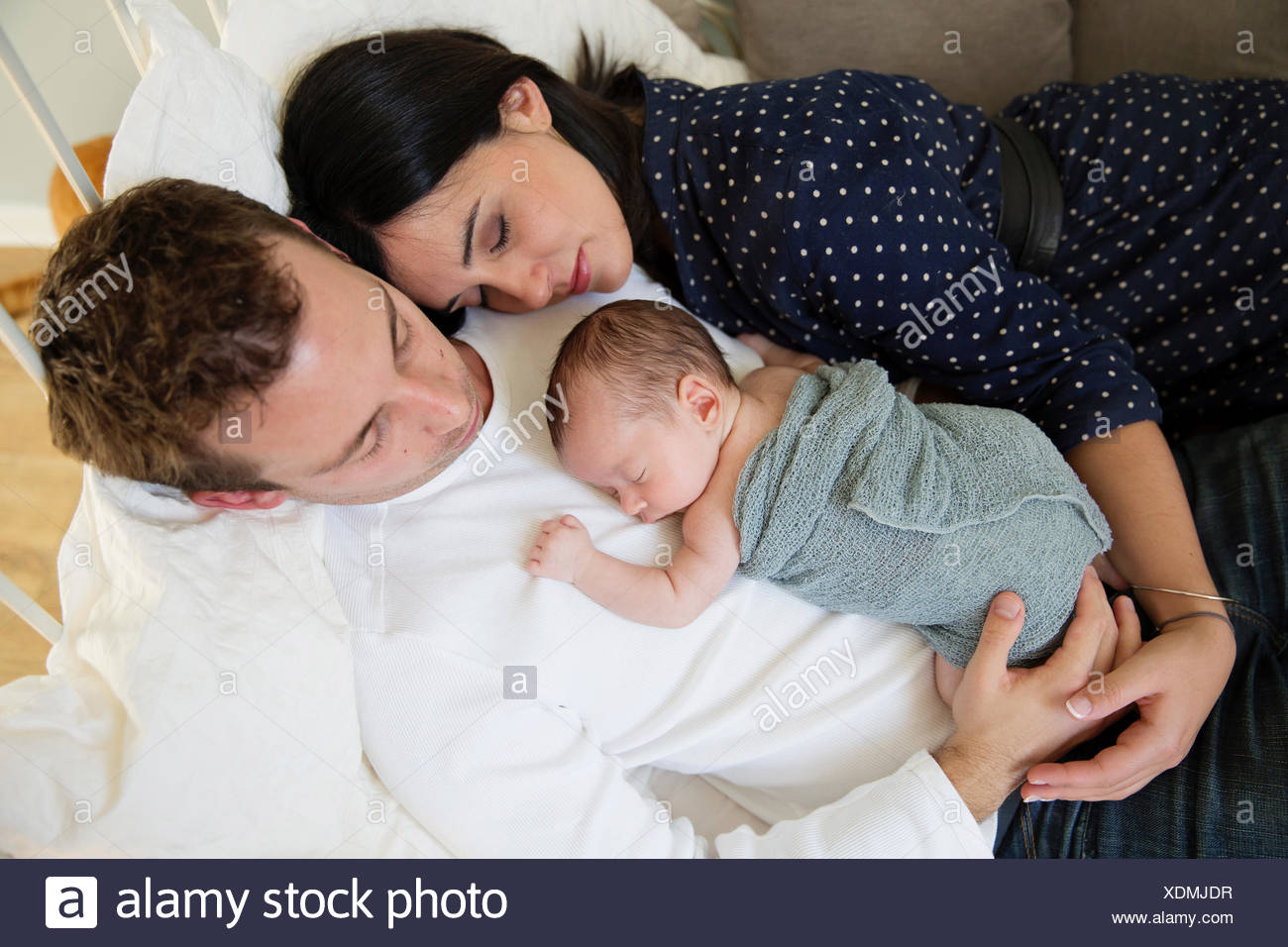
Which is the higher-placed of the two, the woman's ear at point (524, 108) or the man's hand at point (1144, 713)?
the woman's ear at point (524, 108)

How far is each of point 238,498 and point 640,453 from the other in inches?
21.3

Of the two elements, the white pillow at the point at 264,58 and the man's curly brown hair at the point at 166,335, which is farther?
the white pillow at the point at 264,58

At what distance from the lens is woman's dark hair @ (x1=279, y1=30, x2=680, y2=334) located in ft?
4.29

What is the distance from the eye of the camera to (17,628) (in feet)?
4.42

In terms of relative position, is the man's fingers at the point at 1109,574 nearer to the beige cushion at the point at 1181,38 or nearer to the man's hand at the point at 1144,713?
the man's hand at the point at 1144,713

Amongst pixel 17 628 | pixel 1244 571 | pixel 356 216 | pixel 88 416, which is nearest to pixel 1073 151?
pixel 1244 571

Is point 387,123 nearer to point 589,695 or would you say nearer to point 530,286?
point 530,286

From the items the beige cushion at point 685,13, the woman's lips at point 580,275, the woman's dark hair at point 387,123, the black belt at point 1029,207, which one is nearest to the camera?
the woman's dark hair at point 387,123

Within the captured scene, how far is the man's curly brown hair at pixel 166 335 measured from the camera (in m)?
1.00

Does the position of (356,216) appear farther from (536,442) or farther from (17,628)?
(17,628)

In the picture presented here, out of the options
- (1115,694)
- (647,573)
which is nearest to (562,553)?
(647,573)

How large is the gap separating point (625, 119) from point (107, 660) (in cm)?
118

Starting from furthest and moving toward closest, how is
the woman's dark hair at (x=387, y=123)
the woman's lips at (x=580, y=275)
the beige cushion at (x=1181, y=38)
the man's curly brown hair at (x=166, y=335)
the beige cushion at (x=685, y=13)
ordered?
the beige cushion at (x=685, y=13) → the beige cushion at (x=1181, y=38) → the woman's lips at (x=580, y=275) → the woman's dark hair at (x=387, y=123) → the man's curly brown hair at (x=166, y=335)

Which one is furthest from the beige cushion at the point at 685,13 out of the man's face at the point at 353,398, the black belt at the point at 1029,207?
the man's face at the point at 353,398
